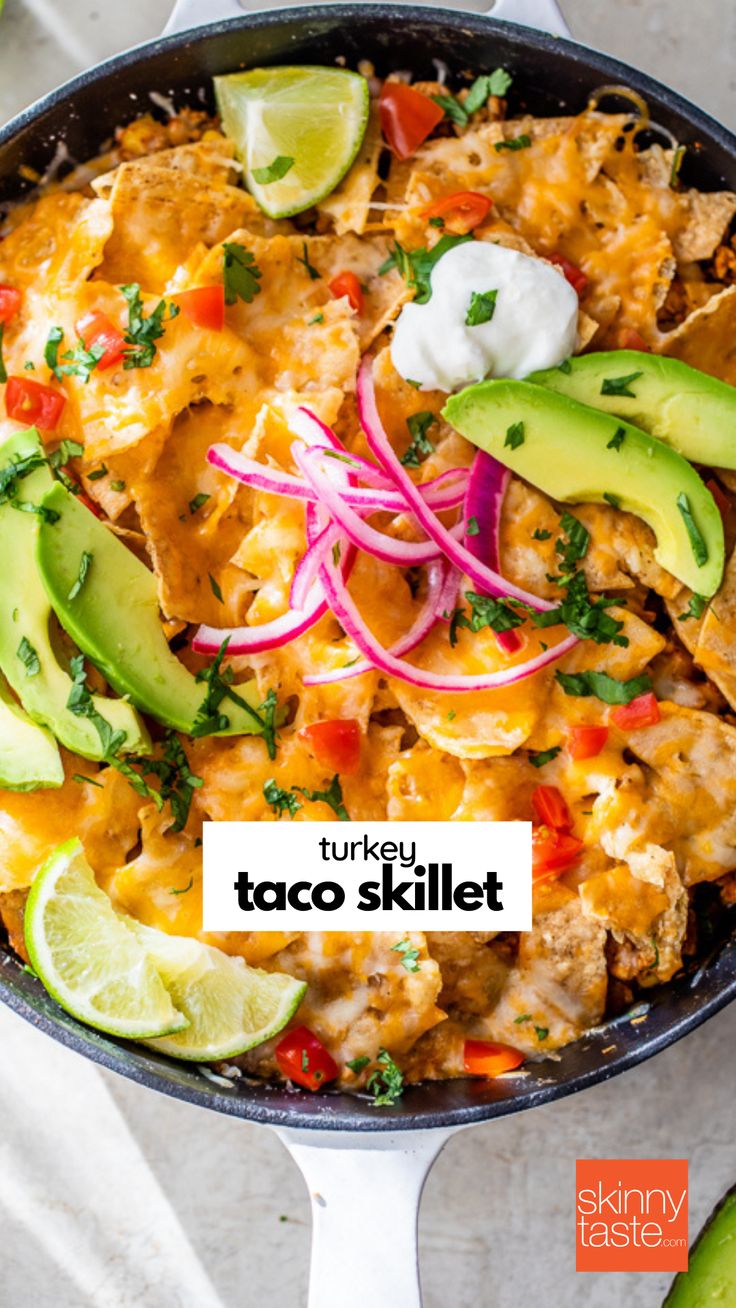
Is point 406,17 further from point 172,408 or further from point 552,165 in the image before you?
point 172,408

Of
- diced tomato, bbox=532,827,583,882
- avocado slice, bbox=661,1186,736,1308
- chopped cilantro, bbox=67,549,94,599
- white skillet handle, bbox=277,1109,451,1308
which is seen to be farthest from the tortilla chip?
avocado slice, bbox=661,1186,736,1308

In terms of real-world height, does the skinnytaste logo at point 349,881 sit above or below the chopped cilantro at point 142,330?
below

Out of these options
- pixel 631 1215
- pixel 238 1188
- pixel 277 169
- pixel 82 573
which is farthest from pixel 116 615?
pixel 631 1215

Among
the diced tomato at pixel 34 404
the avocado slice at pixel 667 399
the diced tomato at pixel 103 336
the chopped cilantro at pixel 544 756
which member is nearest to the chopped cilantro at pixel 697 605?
the avocado slice at pixel 667 399

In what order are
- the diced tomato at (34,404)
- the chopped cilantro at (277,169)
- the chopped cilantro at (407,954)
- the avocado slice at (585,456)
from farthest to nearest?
the chopped cilantro at (277,169)
the diced tomato at (34,404)
the chopped cilantro at (407,954)
the avocado slice at (585,456)

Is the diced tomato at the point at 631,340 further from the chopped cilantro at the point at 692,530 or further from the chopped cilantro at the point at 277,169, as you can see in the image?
the chopped cilantro at the point at 277,169

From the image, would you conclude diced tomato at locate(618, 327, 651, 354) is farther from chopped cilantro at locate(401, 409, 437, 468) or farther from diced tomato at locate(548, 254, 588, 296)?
chopped cilantro at locate(401, 409, 437, 468)

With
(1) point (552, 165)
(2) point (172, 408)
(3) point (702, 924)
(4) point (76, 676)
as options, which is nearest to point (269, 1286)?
(3) point (702, 924)
